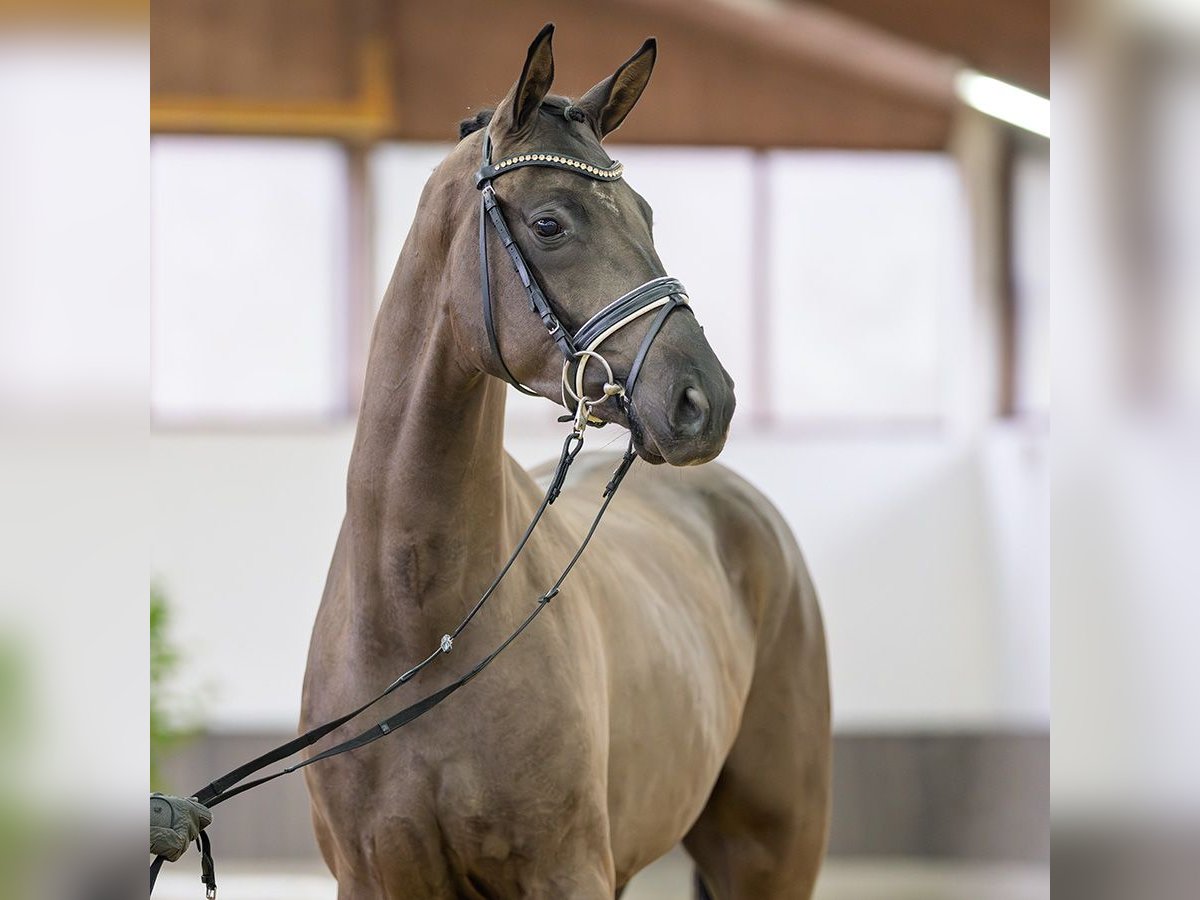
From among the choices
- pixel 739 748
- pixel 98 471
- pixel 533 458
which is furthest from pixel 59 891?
pixel 533 458

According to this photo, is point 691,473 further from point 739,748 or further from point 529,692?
point 529,692

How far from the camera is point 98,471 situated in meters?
0.45

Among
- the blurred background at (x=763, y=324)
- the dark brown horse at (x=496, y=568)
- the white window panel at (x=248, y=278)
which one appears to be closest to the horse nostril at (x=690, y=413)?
the dark brown horse at (x=496, y=568)

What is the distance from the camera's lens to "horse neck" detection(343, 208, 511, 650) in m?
1.57

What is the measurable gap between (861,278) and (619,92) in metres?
3.78

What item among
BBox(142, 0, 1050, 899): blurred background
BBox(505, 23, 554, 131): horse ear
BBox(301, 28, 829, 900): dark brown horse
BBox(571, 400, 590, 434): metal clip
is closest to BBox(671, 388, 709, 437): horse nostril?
BBox(301, 28, 829, 900): dark brown horse

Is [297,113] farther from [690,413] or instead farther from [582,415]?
[690,413]

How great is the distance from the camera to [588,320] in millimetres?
1403

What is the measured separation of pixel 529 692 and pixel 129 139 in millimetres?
1200

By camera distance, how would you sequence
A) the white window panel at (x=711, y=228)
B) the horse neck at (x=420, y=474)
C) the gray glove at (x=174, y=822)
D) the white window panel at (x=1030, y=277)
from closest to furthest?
the gray glove at (x=174, y=822) → the horse neck at (x=420, y=474) → the white window panel at (x=1030, y=277) → the white window panel at (x=711, y=228)

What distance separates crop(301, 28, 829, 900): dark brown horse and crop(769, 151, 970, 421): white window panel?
11.2ft

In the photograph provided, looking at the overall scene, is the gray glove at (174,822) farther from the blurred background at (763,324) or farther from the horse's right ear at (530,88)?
the blurred background at (763,324)

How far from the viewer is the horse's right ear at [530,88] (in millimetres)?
1415

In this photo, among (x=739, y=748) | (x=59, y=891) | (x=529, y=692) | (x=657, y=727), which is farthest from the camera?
(x=739, y=748)
